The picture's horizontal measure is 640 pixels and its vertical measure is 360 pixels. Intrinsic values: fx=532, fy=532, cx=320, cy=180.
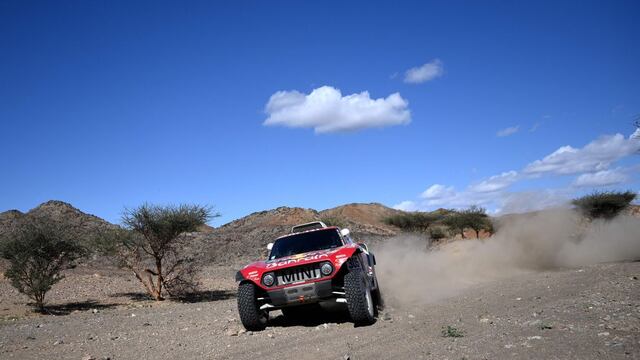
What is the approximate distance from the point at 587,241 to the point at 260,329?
1923 centimetres

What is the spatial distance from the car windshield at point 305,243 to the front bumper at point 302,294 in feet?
5.16

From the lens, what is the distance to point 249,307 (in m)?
9.20

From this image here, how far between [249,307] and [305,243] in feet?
7.10

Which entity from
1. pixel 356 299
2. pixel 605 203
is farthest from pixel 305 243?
pixel 605 203

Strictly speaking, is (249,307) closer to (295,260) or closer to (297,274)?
(297,274)

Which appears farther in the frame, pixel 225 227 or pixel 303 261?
pixel 225 227

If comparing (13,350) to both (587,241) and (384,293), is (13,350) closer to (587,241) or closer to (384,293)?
(384,293)

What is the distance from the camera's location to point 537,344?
6.39 meters

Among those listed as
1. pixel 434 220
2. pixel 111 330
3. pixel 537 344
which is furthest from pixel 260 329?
pixel 434 220

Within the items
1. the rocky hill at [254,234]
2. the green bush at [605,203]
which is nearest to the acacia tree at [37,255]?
the rocky hill at [254,234]

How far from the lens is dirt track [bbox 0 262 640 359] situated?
6.53 m

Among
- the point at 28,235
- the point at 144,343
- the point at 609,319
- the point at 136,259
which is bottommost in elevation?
the point at 609,319

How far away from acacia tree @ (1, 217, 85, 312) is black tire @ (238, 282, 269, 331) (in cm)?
1062

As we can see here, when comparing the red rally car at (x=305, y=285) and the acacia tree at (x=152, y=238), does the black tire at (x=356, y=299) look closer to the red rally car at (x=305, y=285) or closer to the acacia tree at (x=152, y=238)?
the red rally car at (x=305, y=285)
